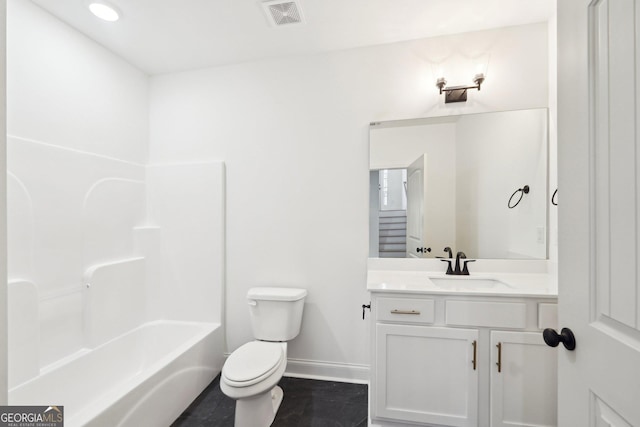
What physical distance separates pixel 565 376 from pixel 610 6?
93 cm

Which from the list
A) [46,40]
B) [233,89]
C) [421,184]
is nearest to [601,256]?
[421,184]

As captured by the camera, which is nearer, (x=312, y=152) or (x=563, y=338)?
(x=563, y=338)

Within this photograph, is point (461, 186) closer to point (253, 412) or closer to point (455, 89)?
point (455, 89)

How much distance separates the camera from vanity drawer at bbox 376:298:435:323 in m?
1.49

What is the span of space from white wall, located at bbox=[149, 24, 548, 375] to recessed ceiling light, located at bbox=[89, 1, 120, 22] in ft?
2.07

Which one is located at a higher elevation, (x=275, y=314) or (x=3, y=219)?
(x=3, y=219)

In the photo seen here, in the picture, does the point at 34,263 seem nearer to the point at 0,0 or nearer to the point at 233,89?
the point at 0,0

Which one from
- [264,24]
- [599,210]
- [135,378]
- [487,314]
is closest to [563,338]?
[599,210]

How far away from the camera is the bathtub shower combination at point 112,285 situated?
4.88 ft

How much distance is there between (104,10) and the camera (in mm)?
1705

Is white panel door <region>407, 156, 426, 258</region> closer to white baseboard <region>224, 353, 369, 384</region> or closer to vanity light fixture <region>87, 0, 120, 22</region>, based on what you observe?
white baseboard <region>224, 353, 369, 384</region>

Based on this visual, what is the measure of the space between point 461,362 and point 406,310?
38cm

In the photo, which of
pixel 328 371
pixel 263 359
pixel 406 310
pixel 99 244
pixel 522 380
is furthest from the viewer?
pixel 328 371

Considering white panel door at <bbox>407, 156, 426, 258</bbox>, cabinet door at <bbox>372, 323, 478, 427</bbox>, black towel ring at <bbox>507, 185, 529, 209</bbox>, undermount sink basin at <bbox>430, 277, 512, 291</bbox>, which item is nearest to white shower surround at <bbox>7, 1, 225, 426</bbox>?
cabinet door at <bbox>372, 323, 478, 427</bbox>
